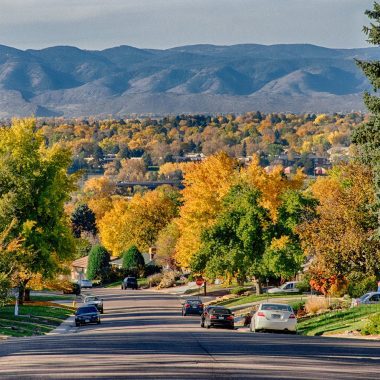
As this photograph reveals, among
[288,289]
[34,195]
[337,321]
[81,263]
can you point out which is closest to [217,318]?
[337,321]

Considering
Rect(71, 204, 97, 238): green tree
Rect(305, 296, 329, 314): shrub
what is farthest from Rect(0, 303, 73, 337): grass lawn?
Rect(71, 204, 97, 238): green tree

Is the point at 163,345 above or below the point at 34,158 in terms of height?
below

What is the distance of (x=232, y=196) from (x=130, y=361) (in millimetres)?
51971

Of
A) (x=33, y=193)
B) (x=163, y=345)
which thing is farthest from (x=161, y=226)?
(x=163, y=345)

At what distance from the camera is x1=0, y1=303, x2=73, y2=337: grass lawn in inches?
2063

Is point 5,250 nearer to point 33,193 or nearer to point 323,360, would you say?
point 33,193

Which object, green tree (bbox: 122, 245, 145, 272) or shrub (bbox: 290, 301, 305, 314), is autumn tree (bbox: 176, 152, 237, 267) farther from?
green tree (bbox: 122, 245, 145, 272)

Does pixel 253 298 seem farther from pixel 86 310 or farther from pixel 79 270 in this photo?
pixel 79 270

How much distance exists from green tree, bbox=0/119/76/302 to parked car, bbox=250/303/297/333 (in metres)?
24.4

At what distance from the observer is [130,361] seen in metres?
29.4

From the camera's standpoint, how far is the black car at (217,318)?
176 feet

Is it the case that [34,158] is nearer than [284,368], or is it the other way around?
[284,368]

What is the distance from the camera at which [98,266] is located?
5423 inches

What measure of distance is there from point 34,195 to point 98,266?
66.6m
